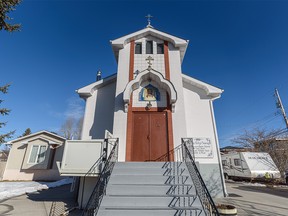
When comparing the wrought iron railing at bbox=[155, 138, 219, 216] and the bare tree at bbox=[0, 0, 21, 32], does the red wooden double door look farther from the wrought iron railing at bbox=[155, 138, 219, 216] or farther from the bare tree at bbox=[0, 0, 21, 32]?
the bare tree at bbox=[0, 0, 21, 32]

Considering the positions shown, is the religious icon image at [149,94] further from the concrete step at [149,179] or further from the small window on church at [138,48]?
the concrete step at [149,179]

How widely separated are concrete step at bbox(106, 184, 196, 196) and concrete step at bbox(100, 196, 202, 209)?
18 centimetres

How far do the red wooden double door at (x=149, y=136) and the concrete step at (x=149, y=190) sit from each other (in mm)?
2911

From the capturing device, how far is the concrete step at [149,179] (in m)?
5.27

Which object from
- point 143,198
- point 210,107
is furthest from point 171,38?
point 143,198

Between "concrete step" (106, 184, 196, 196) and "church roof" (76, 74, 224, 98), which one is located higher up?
"church roof" (76, 74, 224, 98)

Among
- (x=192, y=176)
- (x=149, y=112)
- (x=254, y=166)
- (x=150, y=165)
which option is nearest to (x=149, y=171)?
(x=150, y=165)

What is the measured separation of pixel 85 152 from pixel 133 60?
246 inches

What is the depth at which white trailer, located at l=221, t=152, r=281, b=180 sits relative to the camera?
1541cm

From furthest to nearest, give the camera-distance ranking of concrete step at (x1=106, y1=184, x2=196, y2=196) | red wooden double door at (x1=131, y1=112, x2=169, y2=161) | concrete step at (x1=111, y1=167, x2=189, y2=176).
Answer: red wooden double door at (x1=131, y1=112, x2=169, y2=161), concrete step at (x1=111, y1=167, x2=189, y2=176), concrete step at (x1=106, y1=184, x2=196, y2=196)

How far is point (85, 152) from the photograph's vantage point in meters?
6.66

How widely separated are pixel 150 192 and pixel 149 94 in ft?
18.2

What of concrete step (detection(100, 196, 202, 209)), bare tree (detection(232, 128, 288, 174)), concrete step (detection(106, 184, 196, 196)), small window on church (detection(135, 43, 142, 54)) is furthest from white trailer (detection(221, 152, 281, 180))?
small window on church (detection(135, 43, 142, 54))

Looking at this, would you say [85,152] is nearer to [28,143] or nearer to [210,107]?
[210,107]
